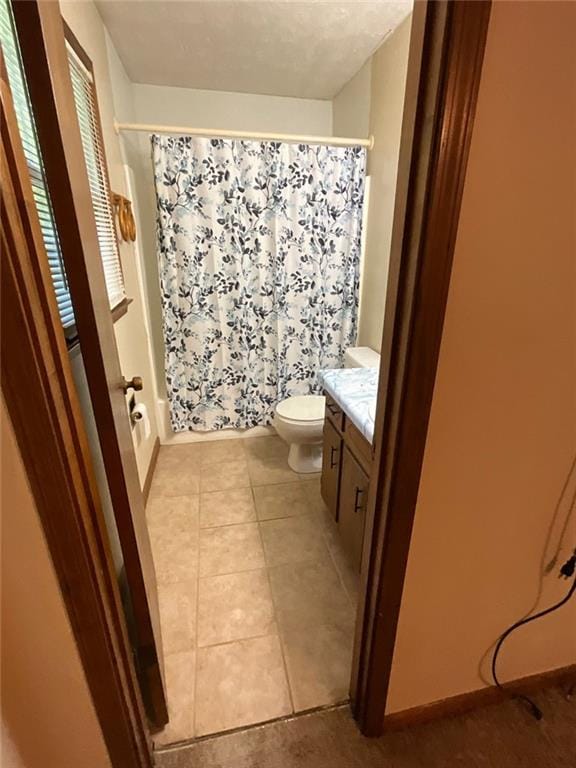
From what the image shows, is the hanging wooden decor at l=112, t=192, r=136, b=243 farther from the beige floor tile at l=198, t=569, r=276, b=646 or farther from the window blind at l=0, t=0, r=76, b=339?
the beige floor tile at l=198, t=569, r=276, b=646

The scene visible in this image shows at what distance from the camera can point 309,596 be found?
163 cm

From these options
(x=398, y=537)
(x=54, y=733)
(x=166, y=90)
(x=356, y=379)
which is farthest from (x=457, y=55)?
(x=166, y=90)

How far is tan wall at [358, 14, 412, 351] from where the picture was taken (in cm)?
189

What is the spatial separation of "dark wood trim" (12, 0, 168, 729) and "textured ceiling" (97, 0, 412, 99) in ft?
4.74

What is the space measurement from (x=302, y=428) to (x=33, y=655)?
1563 millimetres

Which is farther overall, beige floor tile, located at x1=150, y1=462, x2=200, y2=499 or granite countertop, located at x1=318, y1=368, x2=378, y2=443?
beige floor tile, located at x1=150, y1=462, x2=200, y2=499

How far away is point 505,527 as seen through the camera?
0.99 m

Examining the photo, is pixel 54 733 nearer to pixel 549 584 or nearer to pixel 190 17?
pixel 549 584

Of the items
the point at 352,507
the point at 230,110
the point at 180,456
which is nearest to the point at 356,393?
the point at 352,507

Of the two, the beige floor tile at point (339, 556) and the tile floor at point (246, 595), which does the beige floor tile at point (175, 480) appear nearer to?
the tile floor at point (246, 595)

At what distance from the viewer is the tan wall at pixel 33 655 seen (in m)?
0.68

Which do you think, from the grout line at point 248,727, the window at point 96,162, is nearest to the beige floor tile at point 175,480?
the window at point 96,162

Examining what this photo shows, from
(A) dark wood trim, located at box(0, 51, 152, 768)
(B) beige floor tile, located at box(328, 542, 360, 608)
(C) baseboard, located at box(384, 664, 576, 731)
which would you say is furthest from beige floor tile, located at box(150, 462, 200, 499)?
(C) baseboard, located at box(384, 664, 576, 731)

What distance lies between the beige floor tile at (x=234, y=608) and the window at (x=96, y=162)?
1.30 metres
